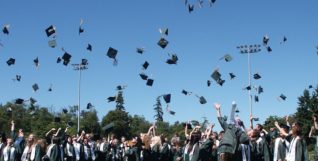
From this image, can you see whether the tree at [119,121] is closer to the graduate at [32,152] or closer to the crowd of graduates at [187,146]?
the crowd of graduates at [187,146]

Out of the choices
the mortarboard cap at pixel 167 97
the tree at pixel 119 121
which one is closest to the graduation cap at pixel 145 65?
the mortarboard cap at pixel 167 97

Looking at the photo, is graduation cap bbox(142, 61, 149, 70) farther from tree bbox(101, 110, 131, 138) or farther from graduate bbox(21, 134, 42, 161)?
tree bbox(101, 110, 131, 138)

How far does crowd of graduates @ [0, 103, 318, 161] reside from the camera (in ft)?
35.6

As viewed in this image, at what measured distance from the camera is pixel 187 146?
1402cm

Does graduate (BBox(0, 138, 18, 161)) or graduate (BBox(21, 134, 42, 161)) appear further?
graduate (BBox(0, 138, 18, 161))

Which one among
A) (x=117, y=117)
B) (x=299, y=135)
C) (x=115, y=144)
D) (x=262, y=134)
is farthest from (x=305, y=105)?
(x=299, y=135)

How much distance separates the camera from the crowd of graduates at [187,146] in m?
10.9

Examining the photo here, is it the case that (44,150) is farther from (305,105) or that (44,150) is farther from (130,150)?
(305,105)

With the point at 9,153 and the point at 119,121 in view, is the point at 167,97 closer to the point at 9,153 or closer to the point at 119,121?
the point at 9,153

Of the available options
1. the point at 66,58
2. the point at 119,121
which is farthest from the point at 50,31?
the point at 119,121

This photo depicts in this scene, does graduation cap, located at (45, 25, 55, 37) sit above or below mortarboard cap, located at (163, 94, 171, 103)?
above

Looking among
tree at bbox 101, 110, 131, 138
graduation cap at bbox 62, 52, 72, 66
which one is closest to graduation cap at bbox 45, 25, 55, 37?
graduation cap at bbox 62, 52, 72, 66

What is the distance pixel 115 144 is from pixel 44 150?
7.79 m

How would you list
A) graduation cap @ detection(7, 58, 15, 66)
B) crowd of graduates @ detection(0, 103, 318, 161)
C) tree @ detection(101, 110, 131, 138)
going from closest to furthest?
1. crowd of graduates @ detection(0, 103, 318, 161)
2. graduation cap @ detection(7, 58, 15, 66)
3. tree @ detection(101, 110, 131, 138)
